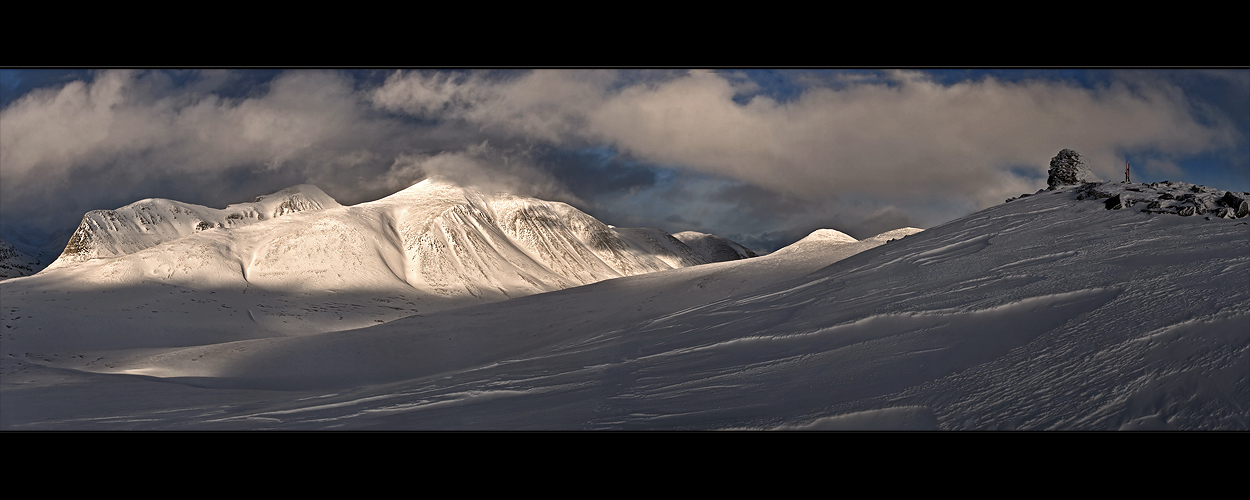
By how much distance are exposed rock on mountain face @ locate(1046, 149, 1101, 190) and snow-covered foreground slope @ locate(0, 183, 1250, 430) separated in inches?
50.0

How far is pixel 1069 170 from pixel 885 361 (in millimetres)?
10795

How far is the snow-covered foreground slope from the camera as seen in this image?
18.7 feet

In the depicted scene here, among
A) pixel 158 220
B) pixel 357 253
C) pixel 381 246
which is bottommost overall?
pixel 357 253

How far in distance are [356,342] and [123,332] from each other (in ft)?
83.2

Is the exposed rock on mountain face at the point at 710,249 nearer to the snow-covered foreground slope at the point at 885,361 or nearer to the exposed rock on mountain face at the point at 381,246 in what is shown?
the exposed rock on mountain face at the point at 381,246

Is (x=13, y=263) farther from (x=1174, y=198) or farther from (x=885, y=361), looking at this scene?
(x=1174, y=198)

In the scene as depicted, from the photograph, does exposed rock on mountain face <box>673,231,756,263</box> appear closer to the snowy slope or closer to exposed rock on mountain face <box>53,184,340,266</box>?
exposed rock on mountain face <box>53,184,340,266</box>

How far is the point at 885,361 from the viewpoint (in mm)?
7262

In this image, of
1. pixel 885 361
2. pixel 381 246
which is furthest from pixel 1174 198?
pixel 381 246

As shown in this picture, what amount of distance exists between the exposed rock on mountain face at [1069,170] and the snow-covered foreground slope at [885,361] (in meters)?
1.27

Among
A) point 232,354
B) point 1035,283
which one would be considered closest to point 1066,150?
point 1035,283

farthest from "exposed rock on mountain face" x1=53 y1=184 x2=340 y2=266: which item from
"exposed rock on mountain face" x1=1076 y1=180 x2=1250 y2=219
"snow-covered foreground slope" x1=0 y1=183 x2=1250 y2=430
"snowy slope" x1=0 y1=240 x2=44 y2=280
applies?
"exposed rock on mountain face" x1=1076 y1=180 x2=1250 y2=219

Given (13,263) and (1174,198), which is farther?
(13,263)

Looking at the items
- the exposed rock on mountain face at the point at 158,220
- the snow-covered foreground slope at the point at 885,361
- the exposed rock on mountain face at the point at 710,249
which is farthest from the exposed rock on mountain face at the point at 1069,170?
the exposed rock on mountain face at the point at 710,249
